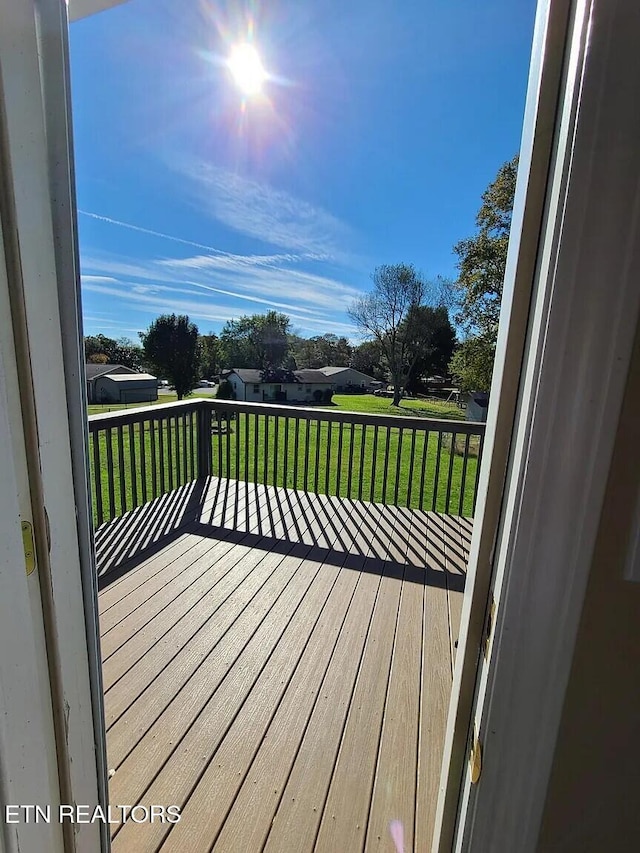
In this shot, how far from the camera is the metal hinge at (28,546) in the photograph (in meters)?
0.61

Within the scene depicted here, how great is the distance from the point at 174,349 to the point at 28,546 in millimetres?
14170

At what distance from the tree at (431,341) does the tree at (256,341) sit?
642 cm

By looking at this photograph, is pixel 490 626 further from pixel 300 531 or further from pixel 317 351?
pixel 317 351

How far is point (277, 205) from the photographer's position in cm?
1274

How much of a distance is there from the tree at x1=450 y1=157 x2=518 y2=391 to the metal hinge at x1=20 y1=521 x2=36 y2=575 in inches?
320

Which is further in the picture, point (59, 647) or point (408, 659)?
point (408, 659)

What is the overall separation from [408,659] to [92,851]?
1.47m

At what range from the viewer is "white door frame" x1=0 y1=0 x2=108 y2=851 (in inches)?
21.9

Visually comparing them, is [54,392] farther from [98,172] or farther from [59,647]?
[98,172]

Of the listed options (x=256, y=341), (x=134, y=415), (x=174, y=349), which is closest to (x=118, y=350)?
(x=174, y=349)

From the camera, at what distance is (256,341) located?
16.7 meters

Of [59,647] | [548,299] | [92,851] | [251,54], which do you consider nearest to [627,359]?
[548,299]

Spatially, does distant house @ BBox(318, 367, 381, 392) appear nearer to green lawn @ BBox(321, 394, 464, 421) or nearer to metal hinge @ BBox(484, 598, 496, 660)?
green lawn @ BBox(321, 394, 464, 421)

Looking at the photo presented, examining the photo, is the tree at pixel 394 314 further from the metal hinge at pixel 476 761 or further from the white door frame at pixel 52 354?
the metal hinge at pixel 476 761
